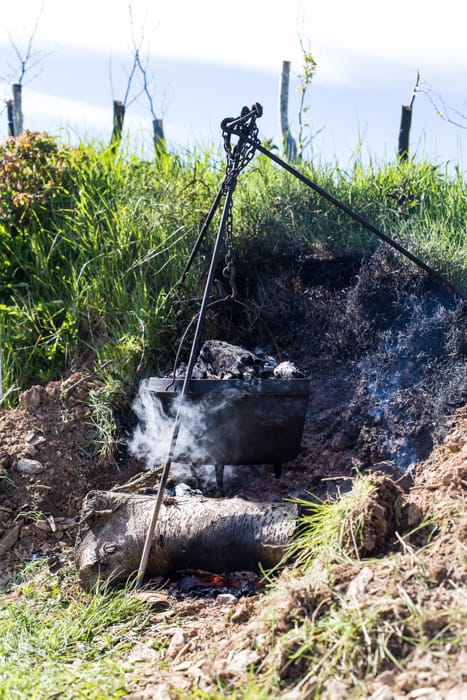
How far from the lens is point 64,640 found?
293cm

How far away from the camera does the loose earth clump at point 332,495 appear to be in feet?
7.11

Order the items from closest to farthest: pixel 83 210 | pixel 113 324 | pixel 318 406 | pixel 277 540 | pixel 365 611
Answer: pixel 365 611
pixel 277 540
pixel 318 406
pixel 113 324
pixel 83 210

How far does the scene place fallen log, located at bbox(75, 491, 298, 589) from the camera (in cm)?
336

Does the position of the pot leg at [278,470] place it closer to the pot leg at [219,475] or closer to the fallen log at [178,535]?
the pot leg at [219,475]

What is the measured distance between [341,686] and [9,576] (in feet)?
8.10

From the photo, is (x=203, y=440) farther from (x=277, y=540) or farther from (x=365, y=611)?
(x=365, y=611)

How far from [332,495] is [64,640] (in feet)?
5.98

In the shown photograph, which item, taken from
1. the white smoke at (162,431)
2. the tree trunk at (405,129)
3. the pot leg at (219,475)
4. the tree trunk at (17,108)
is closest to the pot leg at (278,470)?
the pot leg at (219,475)

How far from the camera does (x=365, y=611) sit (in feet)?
7.29

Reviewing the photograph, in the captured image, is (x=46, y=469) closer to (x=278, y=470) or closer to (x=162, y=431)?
(x=162, y=431)

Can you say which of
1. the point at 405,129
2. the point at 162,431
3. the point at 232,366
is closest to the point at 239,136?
the point at 232,366

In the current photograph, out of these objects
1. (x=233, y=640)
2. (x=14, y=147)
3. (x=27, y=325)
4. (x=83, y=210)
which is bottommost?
(x=233, y=640)

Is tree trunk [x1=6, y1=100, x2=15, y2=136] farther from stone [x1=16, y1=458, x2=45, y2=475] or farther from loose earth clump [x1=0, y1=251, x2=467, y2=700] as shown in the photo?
stone [x1=16, y1=458, x2=45, y2=475]

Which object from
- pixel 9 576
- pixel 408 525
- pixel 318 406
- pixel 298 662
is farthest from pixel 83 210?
pixel 298 662
